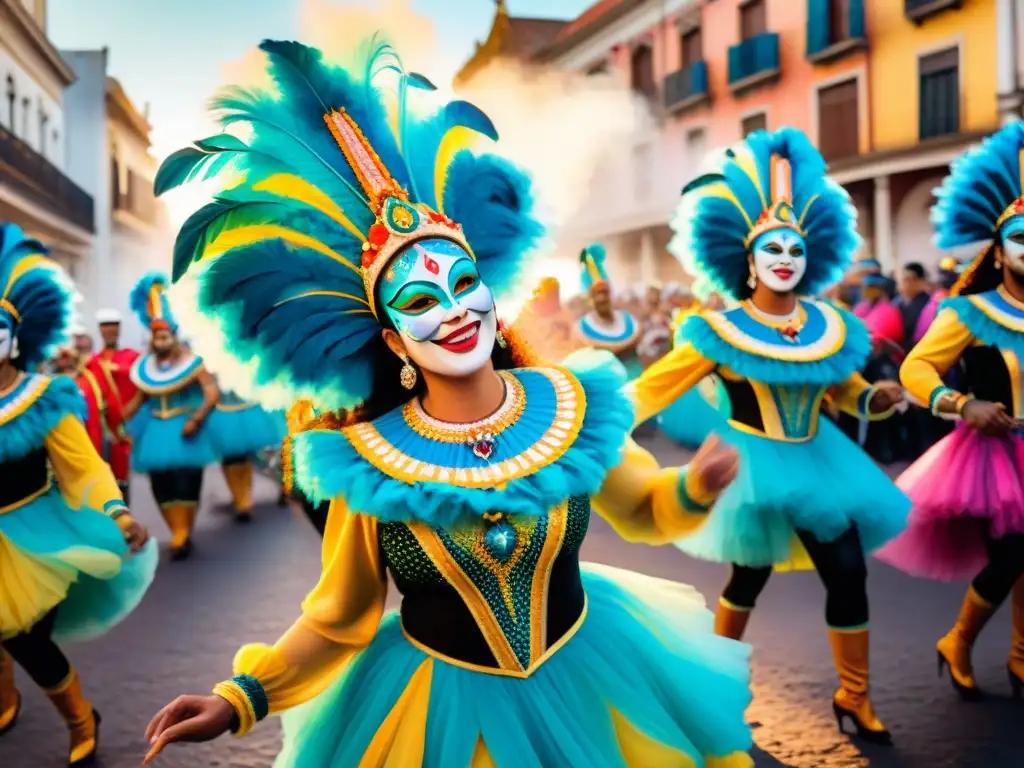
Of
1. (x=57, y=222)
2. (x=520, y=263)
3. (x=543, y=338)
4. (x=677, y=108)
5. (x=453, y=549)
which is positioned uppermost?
(x=677, y=108)

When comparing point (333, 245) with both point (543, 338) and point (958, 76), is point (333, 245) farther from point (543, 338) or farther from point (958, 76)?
point (958, 76)

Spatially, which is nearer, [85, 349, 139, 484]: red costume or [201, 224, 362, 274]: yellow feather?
[201, 224, 362, 274]: yellow feather

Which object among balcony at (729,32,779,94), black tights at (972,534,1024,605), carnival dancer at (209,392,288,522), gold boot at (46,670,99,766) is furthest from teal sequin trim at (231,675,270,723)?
balcony at (729,32,779,94)

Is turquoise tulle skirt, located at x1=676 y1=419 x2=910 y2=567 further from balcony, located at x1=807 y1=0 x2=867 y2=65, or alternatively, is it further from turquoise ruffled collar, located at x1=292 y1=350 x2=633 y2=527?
balcony, located at x1=807 y1=0 x2=867 y2=65

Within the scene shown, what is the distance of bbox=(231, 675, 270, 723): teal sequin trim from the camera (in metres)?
2.16

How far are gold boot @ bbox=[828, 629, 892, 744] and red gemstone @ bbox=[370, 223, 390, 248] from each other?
2584 millimetres

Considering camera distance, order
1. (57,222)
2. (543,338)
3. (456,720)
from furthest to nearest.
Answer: (57,222) < (543,338) < (456,720)

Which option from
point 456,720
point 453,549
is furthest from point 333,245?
point 456,720

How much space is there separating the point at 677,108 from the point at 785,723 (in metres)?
20.5

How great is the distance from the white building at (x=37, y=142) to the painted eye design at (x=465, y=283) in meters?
15.9

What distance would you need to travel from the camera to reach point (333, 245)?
2432mm

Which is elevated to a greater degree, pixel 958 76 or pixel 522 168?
pixel 958 76

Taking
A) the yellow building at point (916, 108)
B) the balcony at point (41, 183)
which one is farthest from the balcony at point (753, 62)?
the balcony at point (41, 183)

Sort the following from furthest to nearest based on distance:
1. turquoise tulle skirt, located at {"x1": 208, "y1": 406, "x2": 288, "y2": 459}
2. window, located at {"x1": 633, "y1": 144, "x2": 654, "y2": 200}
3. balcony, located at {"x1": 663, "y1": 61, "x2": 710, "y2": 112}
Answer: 1. window, located at {"x1": 633, "y1": 144, "x2": 654, "y2": 200}
2. balcony, located at {"x1": 663, "y1": 61, "x2": 710, "y2": 112}
3. turquoise tulle skirt, located at {"x1": 208, "y1": 406, "x2": 288, "y2": 459}
